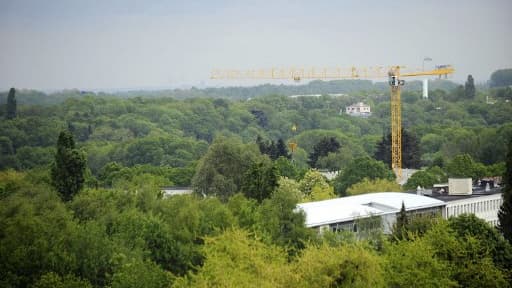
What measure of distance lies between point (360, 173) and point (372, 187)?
8145 millimetres

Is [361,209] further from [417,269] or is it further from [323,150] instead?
[323,150]

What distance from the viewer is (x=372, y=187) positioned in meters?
71.8

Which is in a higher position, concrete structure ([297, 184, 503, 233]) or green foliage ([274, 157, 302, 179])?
concrete structure ([297, 184, 503, 233])

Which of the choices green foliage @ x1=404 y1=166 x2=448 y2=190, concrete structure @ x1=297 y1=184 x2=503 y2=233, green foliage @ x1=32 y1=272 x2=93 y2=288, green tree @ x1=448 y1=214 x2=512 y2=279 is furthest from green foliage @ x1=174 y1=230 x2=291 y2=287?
green foliage @ x1=404 y1=166 x2=448 y2=190

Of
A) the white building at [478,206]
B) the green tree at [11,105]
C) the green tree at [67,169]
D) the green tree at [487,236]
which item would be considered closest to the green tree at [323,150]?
the white building at [478,206]

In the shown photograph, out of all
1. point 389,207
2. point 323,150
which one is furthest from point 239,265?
point 323,150

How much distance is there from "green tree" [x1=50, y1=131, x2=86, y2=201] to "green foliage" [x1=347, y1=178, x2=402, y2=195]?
21.3 metres

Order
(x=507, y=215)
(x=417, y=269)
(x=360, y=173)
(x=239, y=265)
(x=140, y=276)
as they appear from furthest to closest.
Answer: (x=360, y=173) → (x=507, y=215) → (x=239, y=265) → (x=417, y=269) → (x=140, y=276)

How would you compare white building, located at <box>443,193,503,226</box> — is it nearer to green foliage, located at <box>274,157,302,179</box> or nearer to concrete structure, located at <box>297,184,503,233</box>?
concrete structure, located at <box>297,184,503,233</box>

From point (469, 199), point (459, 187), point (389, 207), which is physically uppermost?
point (389, 207)

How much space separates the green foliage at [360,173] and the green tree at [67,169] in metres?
27.3

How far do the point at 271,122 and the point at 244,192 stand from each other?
390ft

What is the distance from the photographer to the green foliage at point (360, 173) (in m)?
78.7

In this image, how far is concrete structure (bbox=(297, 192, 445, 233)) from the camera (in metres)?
52.9
